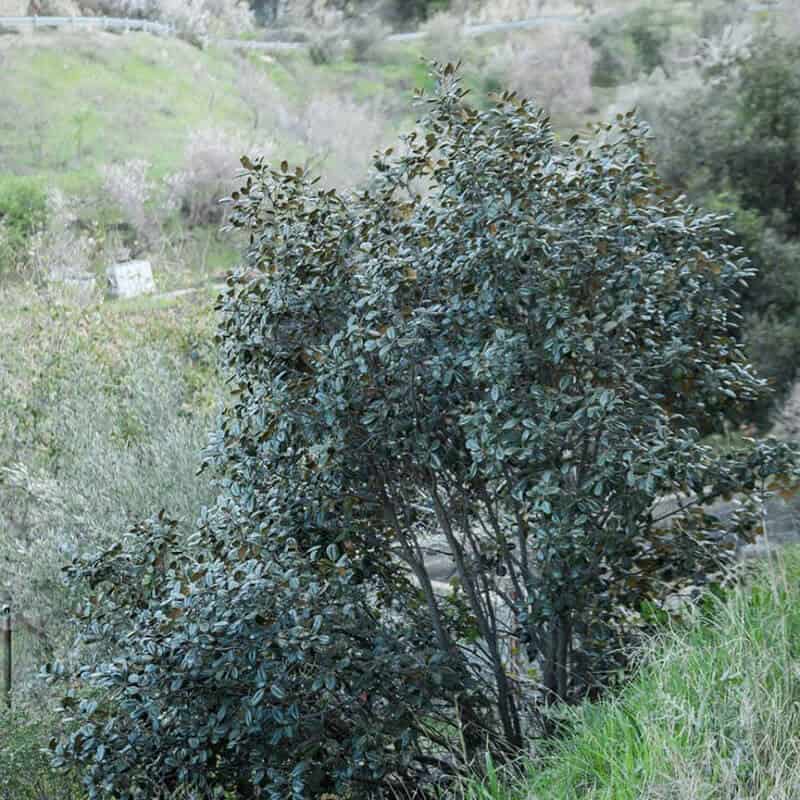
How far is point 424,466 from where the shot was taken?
11.5ft

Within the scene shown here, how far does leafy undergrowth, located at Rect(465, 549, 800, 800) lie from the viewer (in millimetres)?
2418

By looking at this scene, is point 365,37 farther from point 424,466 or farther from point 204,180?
point 424,466

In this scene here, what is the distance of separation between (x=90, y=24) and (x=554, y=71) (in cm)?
871

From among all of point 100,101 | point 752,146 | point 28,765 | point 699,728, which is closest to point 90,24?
point 100,101

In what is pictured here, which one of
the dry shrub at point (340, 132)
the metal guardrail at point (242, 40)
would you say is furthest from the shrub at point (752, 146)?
the metal guardrail at point (242, 40)

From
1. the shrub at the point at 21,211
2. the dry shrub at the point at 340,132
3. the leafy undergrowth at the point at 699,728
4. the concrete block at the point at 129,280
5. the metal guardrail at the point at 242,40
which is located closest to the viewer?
the leafy undergrowth at the point at 699,728

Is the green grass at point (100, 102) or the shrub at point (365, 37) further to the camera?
the shrub at point (365, 37)

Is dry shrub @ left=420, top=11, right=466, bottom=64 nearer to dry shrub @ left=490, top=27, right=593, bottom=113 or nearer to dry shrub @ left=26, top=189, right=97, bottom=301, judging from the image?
dry shrub @ left=490, top=27, right=593, bottom=113

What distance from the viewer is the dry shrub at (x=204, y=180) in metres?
17.1

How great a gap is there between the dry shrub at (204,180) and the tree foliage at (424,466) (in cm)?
1373

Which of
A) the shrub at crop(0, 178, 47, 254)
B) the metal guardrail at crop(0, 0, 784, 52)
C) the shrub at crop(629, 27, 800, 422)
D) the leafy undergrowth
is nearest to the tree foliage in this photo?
the leafy undergrowth

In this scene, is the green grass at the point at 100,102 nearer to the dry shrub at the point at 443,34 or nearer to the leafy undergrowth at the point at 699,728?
the dry shrub at the point at 443,34

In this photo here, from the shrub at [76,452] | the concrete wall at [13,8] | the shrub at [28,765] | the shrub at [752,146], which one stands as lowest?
the shrub at [76,452]

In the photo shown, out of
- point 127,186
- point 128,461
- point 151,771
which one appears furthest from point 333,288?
point 127,186
